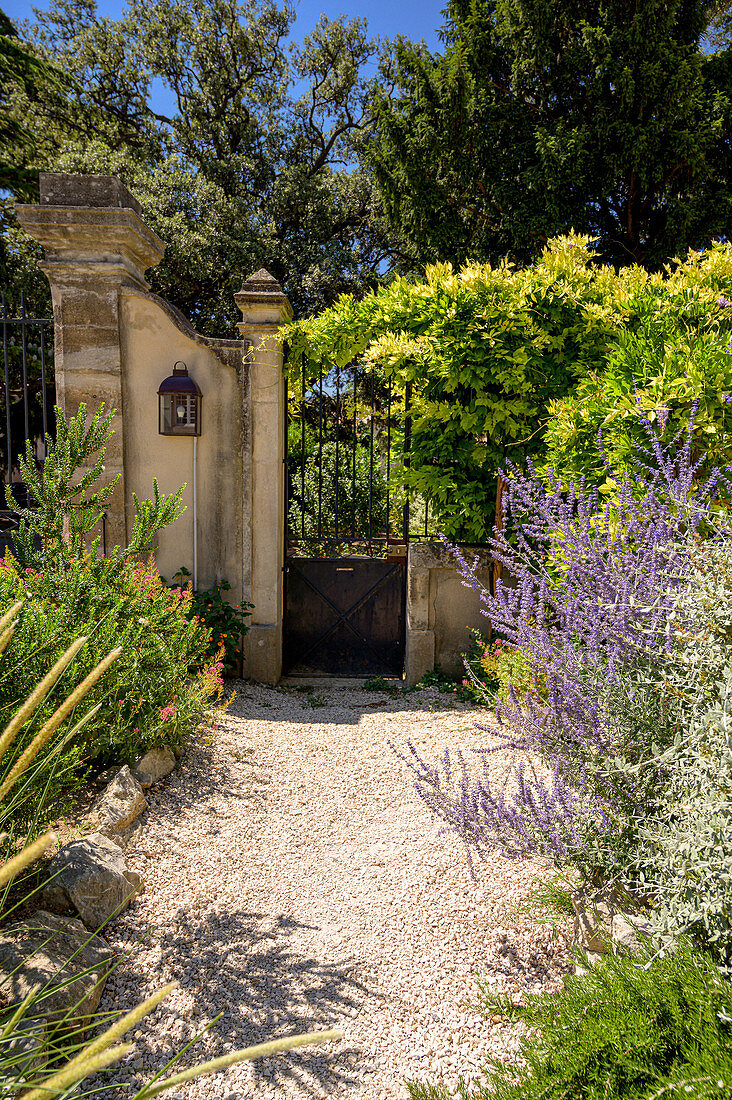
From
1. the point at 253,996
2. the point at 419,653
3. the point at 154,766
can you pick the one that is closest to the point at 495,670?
the point at 419,653

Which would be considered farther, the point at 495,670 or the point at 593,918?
the point at 495,670

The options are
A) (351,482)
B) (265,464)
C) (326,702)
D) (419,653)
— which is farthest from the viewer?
(351,482)

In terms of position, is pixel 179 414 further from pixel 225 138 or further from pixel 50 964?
pixel 225 138

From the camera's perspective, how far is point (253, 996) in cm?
220

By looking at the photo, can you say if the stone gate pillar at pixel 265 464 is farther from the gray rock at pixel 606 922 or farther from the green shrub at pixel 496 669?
the gray rock at pixel 606 922

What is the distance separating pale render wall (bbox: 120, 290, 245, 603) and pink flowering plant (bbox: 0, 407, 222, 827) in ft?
4.01

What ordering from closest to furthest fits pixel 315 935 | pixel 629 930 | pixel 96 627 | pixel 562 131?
pixel 629 930 → pixel 315 935 → pixel 96 627 → pixel 562 131

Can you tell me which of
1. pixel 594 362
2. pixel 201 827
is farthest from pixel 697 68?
pixel 201 827

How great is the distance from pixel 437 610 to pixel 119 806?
11.1 feet

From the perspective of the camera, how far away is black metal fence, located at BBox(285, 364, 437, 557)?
5656 mm

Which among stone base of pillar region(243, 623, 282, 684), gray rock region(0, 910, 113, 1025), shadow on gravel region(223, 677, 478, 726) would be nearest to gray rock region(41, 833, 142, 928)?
gray rock region(0, 910, 113, 1025)

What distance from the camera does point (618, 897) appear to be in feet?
7.25

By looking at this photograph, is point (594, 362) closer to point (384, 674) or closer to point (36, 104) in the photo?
point (384, 674)

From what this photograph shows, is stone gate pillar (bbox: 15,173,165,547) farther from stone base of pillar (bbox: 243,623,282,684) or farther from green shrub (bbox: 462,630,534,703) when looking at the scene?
green shrub (bbox: 462,630,534,703)
